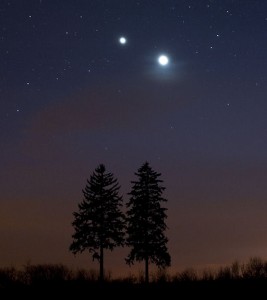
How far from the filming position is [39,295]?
31516mm

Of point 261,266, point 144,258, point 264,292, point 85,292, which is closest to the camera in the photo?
point 264,292

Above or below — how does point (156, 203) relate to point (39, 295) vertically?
above

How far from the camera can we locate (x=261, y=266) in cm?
6072

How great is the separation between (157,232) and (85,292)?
17.7 m

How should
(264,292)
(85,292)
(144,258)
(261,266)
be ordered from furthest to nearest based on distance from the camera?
(261,266) → (144,258) → (85,292) → (264,292)

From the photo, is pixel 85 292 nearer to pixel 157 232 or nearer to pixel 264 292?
pixel 264 292

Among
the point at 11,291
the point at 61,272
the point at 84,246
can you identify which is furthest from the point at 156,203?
the point at 11,291

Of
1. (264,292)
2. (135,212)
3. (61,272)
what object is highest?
(135,212)

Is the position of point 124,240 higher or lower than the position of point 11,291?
higher

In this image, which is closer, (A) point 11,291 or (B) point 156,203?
(A) point 11,291

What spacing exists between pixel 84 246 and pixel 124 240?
12.3 feet

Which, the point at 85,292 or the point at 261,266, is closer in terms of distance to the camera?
the point at 85,292

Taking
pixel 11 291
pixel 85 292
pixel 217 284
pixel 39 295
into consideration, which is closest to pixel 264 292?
pixel 217 284

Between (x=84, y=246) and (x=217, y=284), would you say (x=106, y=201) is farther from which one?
(x=217, y=284)
